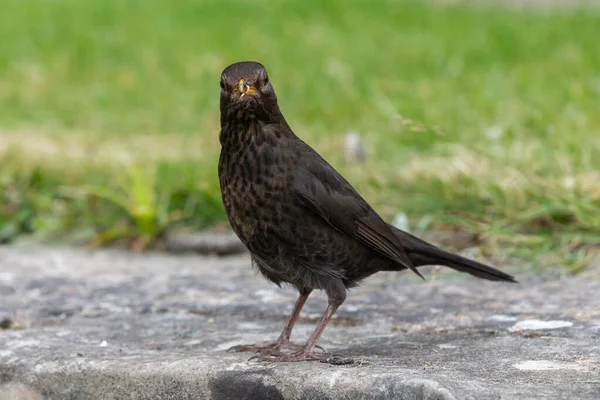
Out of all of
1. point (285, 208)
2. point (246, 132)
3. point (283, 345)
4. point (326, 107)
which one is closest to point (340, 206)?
point (285, 208)

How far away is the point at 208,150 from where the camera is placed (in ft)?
23.1

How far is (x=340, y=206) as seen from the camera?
11.5 ft

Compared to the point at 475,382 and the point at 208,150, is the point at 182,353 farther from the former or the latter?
the point at 208,150

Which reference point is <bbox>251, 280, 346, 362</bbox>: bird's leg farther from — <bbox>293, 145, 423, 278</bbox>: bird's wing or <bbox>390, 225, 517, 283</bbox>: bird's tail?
<bbox>390, 225, 517, 283</bbox>: bird's tail

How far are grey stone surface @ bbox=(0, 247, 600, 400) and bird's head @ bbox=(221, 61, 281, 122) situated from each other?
31.6 inches

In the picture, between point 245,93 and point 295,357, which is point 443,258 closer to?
point 295,357

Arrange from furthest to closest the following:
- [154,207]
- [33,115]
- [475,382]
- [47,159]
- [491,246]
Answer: [33,115], [47,159], [154,207], [491,246], [475,382]

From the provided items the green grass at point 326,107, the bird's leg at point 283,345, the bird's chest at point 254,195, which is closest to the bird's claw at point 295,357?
the bird's leg at point 283,345

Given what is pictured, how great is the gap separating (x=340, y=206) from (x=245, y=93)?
0.51 meters

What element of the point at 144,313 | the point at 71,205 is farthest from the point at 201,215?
the point at 144,313

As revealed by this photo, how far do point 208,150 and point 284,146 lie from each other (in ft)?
12.0

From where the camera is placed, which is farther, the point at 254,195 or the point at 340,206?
the point at 340,206

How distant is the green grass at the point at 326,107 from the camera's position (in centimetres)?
508

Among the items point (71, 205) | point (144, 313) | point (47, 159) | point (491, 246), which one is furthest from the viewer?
point (47, 159)
